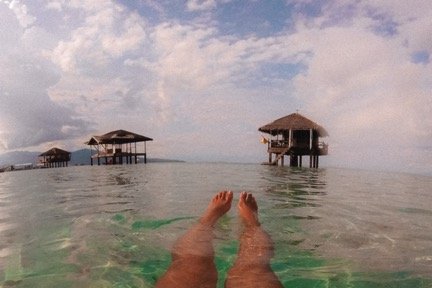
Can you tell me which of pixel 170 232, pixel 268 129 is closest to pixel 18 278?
pixel 170 232

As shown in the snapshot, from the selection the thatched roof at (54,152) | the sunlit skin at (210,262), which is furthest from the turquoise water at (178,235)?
the thatched roof at (54,152)

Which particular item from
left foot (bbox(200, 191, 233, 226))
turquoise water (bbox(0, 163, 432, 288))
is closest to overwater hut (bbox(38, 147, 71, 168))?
turquoise water (bbox(0, 163, 432, 288))

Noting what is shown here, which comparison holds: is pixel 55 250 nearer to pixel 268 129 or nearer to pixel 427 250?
pixel 427 250

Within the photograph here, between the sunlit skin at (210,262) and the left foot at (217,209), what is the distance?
13mm

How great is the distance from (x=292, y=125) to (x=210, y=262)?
24863mm

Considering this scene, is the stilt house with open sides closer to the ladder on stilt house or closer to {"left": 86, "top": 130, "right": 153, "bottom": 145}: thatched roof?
A: the ladder on stilt house

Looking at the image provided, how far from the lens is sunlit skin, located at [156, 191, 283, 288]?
2.44 m

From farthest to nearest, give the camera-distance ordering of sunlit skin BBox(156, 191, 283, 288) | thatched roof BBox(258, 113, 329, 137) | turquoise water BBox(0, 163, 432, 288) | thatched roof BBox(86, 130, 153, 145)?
thatched roof BBox(86, 130, 153, 145), thatched roof BBox(258, 113, 329, 137), turquoise water BBox(0, 163, 432, 288), sunlit skin BBox(156, 191, 283, 288)

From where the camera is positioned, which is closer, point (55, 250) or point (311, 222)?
point (55, 250)

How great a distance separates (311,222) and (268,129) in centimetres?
2206

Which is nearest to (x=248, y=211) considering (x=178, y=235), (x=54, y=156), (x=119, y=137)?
(x=178, y=235)

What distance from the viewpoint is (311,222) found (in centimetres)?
489

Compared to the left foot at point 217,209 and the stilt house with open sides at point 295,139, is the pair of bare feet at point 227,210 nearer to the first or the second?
the left foot at point 217,209

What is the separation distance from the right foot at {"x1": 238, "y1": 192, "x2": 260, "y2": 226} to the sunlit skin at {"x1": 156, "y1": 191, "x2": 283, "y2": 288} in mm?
47
